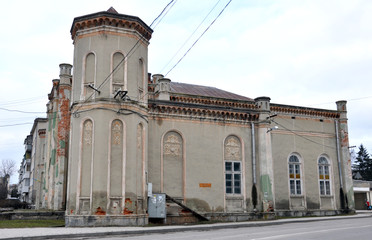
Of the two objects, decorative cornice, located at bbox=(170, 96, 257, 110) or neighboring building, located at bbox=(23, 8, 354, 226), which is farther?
decorative cornice, located at bbox=(170, 96, 257, 110)

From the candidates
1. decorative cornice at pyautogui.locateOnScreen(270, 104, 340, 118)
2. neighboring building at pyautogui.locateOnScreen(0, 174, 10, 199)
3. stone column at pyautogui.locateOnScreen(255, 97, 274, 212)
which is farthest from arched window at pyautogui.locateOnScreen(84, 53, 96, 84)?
neighboring building at pyautogui.locateOnScreen(0, 174, 10, 199)

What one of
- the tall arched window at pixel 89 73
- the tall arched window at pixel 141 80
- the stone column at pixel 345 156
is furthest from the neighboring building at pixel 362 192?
the tall arched window at pixel 89 73

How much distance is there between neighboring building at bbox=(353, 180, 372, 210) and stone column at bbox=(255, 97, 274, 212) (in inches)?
922

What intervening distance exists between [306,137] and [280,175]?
412cm

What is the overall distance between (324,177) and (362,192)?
787 inches

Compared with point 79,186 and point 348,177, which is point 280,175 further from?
point 79,186

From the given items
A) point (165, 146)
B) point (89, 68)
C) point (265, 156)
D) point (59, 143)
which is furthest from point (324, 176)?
point (59, 143)

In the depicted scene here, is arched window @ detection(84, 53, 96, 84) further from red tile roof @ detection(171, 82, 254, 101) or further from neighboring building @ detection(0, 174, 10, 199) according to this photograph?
neighboring building @ detection(0, 174, 10, 199)

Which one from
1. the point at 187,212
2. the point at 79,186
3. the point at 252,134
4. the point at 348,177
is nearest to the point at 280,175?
the point at 252,134

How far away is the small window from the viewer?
27297 mm

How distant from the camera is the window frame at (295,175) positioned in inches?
1180

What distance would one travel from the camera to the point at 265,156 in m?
28.3

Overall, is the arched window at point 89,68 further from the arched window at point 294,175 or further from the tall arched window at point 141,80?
the arched window at point 294,175

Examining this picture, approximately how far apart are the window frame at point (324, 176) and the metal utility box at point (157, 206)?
14295mm
